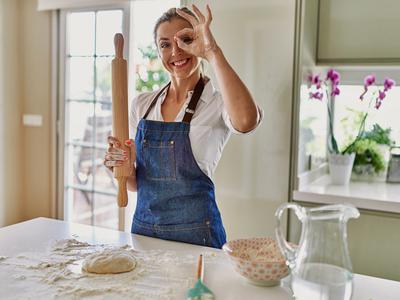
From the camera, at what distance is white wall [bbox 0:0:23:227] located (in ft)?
9.79

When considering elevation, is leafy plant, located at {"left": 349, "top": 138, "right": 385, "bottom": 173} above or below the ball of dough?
above

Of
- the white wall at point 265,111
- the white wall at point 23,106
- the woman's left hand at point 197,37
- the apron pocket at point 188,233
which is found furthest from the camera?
the white wall at point 23,106

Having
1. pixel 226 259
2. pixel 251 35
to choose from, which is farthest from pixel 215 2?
pixel 226 259

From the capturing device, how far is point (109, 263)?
1.10m

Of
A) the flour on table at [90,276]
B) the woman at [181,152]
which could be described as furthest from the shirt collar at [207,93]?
the flour on table at [90,276]

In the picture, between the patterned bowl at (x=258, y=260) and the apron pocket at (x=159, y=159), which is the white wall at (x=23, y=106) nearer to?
the apron pocket at (x=159, y=159)

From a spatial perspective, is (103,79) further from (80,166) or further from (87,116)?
(80,166)

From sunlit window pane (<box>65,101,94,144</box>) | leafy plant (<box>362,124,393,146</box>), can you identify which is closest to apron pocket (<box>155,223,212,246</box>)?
leafy plant (<box>362,124,393,146</box>)

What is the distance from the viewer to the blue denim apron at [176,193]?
4.65ft

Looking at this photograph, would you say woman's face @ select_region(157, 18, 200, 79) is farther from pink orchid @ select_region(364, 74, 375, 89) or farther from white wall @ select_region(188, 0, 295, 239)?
pink orchid @ select_region(364, 74, 375, 89)

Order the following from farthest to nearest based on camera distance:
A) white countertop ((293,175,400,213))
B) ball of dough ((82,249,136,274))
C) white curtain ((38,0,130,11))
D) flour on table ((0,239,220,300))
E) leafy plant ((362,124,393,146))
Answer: white curtain ((38,0,130,11)), leafy plant ((362,124,393,146)), white countertop ((293,175,400,213)), ball of dough ((82,249,136,274)), flour on table ((0,239,220,300))

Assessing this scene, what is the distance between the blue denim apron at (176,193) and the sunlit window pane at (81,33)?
165 centimetres

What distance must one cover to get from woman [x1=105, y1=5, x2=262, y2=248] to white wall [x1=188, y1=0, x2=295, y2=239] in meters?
0.65

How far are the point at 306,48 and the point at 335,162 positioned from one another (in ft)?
1.88
